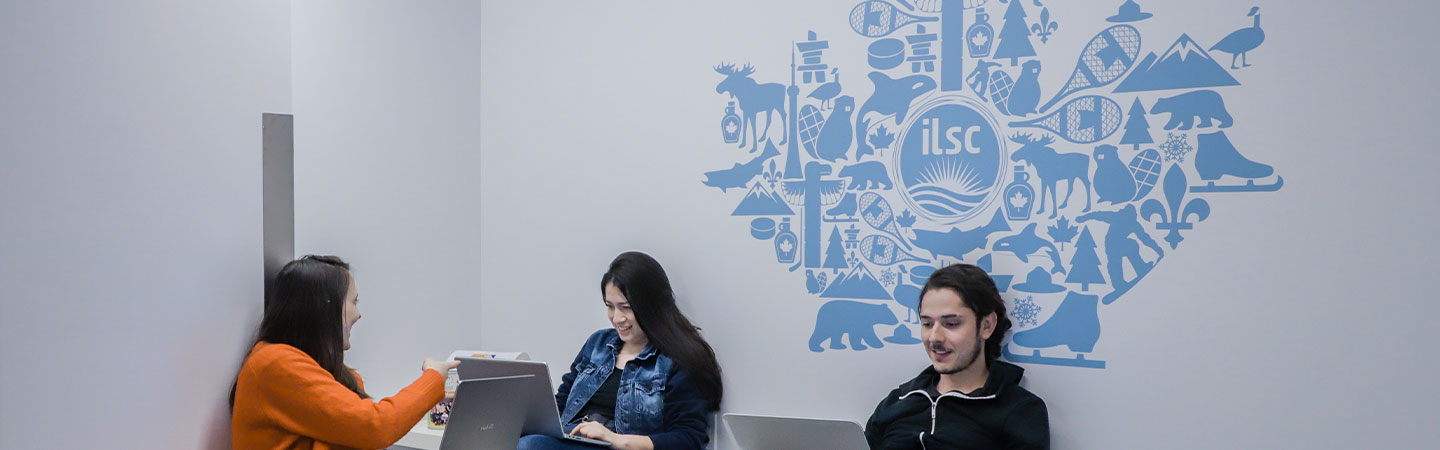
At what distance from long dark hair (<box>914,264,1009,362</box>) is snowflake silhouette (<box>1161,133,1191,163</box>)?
0.69 metres

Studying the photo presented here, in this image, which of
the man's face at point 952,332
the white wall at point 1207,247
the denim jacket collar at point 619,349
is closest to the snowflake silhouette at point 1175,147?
the white wall at point 1207,247

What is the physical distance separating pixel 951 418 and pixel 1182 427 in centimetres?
72

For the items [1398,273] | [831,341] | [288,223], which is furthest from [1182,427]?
[288,223]

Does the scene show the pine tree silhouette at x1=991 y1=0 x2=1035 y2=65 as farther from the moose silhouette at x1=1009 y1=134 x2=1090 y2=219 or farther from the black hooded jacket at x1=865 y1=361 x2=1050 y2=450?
the black hooded jacket at x1=865 y1=361 x2=1050 y2=450

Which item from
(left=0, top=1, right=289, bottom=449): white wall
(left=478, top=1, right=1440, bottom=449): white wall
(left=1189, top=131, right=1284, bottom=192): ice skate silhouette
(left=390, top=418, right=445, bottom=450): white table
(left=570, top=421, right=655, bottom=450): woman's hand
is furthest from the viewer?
(left=390, top=418, right=445, bottom=450): white table

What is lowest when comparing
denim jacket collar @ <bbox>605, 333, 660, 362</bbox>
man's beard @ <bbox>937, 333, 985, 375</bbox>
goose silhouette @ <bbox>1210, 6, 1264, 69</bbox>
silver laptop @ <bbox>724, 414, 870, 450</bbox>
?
silver laptop @ <bbox>724, 414, 870, 450</bbox>

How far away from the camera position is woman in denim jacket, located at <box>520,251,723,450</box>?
3.68m

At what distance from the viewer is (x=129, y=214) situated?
2.38 metres

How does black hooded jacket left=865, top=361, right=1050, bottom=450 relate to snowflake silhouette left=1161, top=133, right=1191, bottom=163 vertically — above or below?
below

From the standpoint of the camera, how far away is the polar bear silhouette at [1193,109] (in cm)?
298

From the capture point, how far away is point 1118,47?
314cm

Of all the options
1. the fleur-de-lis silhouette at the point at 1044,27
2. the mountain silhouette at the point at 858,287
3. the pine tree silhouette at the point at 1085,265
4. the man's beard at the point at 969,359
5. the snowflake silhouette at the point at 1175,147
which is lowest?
the man's beard at the point at 969,359


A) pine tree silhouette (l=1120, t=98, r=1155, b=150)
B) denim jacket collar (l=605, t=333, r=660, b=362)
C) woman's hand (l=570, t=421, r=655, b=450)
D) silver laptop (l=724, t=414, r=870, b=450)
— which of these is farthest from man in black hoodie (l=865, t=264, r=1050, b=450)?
denim jacket collar (l=605, t=333, r=660, b=362)

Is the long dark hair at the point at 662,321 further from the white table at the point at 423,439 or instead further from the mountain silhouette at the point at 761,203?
the white table at the point at 423,439
